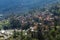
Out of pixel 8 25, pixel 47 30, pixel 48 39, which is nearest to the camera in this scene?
pixel 48 39

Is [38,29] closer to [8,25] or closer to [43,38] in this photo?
[43,38]

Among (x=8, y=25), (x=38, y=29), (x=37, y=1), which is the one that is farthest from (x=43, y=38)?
(x=37, y=1)

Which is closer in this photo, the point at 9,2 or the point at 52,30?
the point at 52,30

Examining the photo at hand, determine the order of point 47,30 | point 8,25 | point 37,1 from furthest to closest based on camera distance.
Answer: point 37,1, point 8,25, point 47,30

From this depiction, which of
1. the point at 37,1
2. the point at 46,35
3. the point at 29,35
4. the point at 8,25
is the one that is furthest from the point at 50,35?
the point at 37,1

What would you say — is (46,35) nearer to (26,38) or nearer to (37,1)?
(26,38)

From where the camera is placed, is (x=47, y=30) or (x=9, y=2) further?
(x=9, y=2)
